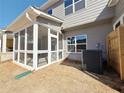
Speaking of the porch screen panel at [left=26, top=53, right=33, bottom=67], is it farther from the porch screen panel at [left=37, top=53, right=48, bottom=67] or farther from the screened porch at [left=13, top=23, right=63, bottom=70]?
the porch screen panel at [left=37, top=53, right=48, bottom=67]

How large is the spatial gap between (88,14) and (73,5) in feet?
6.37

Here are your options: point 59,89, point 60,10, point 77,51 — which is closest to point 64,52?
point 77,51

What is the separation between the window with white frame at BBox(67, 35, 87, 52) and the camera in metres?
9.25

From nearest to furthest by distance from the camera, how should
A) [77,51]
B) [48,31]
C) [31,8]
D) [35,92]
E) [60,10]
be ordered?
[35,92] → [31,8] → [48,31] → [77,51] → [60,10]

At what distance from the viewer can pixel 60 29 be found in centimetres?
1004

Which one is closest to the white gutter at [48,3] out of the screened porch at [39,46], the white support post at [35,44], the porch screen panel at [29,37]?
the screened porch at [39,46]

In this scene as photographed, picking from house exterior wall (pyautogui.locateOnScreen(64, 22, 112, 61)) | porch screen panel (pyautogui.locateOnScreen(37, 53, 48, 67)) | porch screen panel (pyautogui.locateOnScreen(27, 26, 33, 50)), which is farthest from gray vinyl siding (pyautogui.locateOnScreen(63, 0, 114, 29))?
porch screen panel (pyautogui.locateOnScreen(37, 53, 48, 67))

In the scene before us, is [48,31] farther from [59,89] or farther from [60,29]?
[59,89]

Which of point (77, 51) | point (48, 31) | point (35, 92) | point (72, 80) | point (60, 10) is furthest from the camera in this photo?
point (60, 10)

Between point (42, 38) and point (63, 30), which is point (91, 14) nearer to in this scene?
point (63, 30)

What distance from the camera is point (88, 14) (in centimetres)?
803

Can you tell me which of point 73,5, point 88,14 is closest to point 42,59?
point 88,14

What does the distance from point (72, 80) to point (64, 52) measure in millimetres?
5846

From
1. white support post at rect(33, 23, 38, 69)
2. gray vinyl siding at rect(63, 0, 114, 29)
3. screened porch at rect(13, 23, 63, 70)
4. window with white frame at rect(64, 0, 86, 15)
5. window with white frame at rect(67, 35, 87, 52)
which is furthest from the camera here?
window with white frame at rect(67, 35, 87, 52)
